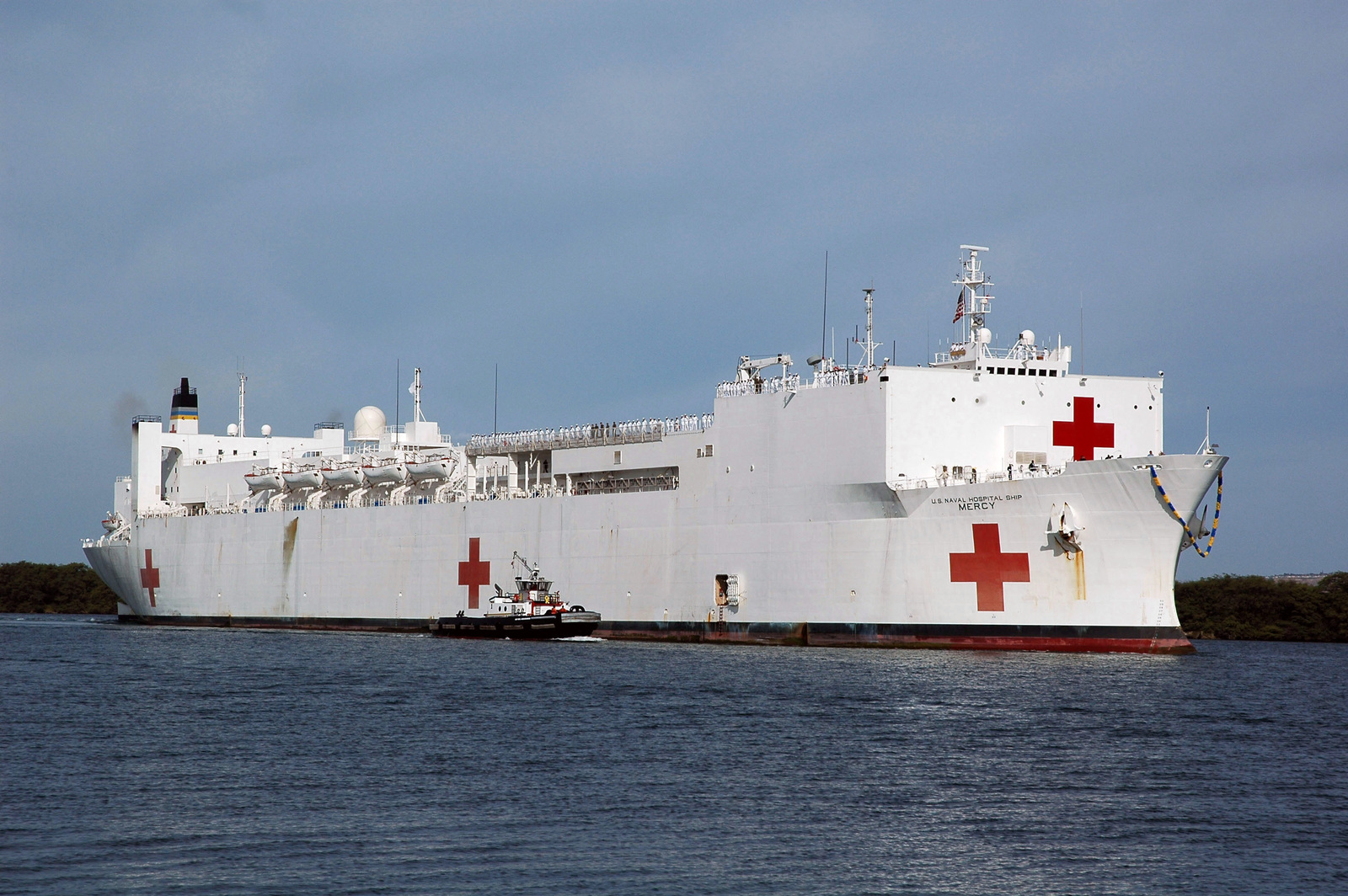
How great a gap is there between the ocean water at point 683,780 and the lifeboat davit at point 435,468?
1388cm

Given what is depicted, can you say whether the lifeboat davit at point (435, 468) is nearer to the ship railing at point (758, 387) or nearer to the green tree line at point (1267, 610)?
the ship railing at point (758, 387)

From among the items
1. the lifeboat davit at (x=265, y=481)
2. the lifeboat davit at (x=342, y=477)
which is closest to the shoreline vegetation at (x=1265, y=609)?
the lifeboat davit at (x=342, y=477)

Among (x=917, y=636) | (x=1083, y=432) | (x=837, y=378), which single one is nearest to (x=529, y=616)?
(x=837, y=378)

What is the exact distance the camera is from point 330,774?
14.9 metres

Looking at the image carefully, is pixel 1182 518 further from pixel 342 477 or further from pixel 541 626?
pixel 342 477

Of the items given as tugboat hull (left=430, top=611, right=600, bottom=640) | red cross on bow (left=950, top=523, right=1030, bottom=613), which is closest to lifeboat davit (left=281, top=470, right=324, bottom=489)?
tugboat hull (left=430, top=611, right=600, bottom=640)

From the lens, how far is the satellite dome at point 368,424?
45.5 m

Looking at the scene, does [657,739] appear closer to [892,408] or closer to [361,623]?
[892,408]

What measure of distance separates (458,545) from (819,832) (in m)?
25.2

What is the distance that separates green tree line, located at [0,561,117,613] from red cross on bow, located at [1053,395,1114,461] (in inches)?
2347

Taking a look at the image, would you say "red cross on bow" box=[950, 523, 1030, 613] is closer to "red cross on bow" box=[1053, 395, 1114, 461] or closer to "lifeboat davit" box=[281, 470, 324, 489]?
"red cross on bow" box=[1053, 395, 1114, 461]

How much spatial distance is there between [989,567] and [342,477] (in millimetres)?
21191

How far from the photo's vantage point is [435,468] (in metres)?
39.1

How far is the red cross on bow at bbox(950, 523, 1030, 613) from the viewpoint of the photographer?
25.9 meters
